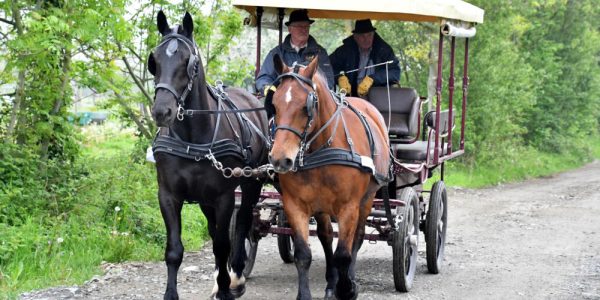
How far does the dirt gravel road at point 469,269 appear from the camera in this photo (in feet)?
26.1

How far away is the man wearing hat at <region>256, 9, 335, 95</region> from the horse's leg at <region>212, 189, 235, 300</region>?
1623 mm

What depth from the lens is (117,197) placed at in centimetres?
985

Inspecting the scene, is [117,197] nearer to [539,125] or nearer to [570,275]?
[570,275]

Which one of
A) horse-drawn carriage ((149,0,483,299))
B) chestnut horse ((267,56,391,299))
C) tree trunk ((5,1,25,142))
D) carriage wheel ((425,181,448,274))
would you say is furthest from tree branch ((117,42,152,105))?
chestnut horse ((267,56,391,299))

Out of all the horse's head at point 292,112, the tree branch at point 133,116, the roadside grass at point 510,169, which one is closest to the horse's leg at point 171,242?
the horse's head at point 292,112

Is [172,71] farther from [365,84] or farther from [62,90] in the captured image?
[62,90]

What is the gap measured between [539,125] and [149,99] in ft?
51.7

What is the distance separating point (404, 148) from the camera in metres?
9.05

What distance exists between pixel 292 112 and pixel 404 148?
125 inches

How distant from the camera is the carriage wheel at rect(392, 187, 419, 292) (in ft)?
25.8

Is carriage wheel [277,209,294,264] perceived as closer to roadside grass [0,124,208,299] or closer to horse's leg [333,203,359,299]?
roadside grass [0,124,208,299]

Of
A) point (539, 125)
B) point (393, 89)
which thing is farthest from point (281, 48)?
point (539, 125)

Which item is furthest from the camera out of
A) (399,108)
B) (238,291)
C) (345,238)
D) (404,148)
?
(399,108)

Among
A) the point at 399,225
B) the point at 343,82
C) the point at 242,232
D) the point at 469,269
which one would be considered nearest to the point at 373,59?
the point at 343,82
